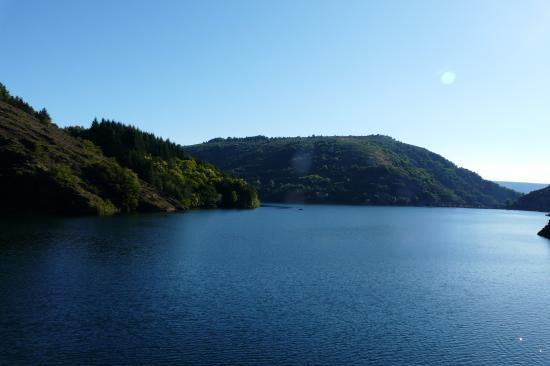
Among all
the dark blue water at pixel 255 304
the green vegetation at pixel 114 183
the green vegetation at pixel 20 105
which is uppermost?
the green vegetation at pixel 20 105

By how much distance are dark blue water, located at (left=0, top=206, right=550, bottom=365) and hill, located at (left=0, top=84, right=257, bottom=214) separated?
156 feet

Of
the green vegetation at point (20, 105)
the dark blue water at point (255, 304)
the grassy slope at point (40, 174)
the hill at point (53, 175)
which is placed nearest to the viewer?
the dark blue water at point (255, 304)

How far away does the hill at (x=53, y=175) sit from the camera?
130875 millimetres

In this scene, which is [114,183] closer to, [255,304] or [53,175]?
[53,175]

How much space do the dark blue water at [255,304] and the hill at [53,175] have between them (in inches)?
1867

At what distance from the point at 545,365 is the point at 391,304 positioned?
1721 centimetres

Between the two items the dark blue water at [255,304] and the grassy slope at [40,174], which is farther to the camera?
the grassy slope at [40,174]

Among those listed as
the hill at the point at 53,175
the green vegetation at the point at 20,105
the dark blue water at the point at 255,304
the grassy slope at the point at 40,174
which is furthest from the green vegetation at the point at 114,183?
the dark blue water at the point at 255,304

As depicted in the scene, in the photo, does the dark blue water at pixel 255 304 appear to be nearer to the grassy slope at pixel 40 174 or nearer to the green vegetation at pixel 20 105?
the grassy slope at pixel 40 174

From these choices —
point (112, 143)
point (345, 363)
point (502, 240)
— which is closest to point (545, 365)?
point (345, 363)

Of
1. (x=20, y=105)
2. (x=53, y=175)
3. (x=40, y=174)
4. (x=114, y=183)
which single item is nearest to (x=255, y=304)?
(x=53, y=175)

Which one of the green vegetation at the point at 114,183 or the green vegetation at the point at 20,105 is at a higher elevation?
the green vegetation at the point at 20,105

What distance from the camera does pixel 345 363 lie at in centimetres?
3247

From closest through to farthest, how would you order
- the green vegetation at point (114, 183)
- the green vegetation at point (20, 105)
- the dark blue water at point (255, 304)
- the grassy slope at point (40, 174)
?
the dark blue water at point (255, 304) → the grassy slope at point (40, 174) → the green vegetation at point (114, 183) → the green vegetation at point (20, 105)
